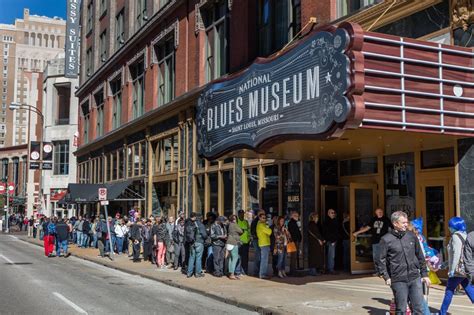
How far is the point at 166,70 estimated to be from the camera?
28.1 m

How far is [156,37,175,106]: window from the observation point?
27.4m

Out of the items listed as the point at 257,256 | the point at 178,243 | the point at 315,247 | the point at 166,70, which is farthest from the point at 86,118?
the point at 315,247

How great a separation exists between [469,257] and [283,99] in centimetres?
530

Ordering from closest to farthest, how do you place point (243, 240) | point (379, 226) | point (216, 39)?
point (379, 226)
point (243, 240)
point (216, 39)

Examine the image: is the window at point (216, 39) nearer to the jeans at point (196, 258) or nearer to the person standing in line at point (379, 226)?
the jeans at point (196, 258)

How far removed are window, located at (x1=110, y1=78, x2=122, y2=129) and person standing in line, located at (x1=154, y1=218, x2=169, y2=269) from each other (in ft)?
57.0

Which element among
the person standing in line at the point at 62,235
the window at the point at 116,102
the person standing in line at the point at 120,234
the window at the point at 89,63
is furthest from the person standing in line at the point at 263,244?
the window at the point at 89,63

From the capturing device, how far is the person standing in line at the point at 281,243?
15078 millimetres

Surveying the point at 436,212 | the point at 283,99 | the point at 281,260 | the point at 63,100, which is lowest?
the point at 281,260

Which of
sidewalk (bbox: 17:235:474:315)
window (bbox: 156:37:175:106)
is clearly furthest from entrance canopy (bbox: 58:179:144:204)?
sidewalk (bbox: 17:235:474:315)

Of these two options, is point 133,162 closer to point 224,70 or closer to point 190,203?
point 190,203

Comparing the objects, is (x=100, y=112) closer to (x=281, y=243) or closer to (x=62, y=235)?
(x=62, y=235)

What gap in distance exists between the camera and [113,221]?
2528cm

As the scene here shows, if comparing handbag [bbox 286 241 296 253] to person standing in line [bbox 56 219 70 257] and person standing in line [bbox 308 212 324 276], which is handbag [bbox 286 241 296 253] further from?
person standing in line [bbox 56 219 70 257]
